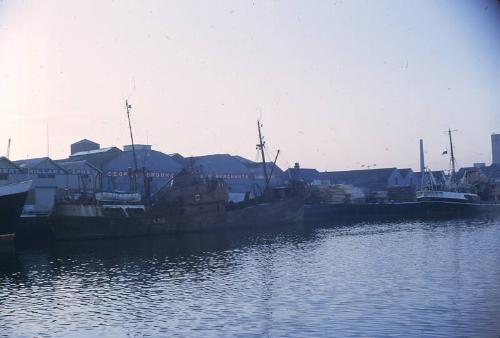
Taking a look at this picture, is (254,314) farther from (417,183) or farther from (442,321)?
(417,183)

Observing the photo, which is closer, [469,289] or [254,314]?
[254,314]

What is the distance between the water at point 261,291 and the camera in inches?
661

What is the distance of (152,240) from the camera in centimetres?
4838

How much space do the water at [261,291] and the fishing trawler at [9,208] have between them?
5204mm

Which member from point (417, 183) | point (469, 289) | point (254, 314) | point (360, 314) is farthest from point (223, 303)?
point (417, 183)

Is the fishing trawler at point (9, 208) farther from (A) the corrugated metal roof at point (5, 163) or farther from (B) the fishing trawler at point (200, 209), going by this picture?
(A) the corrugated metal roof at point (5, 163)

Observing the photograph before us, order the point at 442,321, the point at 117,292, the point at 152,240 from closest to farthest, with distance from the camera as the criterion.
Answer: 1. the point at 442,321
2. the point at 117,292
3. the point at 152,240

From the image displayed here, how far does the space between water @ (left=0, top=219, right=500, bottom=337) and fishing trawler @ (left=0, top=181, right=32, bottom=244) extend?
17.1ft

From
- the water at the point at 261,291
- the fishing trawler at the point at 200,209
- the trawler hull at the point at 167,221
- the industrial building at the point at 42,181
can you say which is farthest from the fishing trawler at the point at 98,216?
the water at the point at 261,291

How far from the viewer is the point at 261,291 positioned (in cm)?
2197

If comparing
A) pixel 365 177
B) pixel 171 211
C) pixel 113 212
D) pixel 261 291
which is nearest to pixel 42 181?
pixel 113 212

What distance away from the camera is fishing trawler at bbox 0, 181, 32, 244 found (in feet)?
141

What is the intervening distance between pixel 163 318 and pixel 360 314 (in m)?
6.09

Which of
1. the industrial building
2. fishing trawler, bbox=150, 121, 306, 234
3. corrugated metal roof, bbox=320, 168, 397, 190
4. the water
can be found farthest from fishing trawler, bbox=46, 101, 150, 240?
corrugated metal roof, bbox=320, 168, 397, 190
